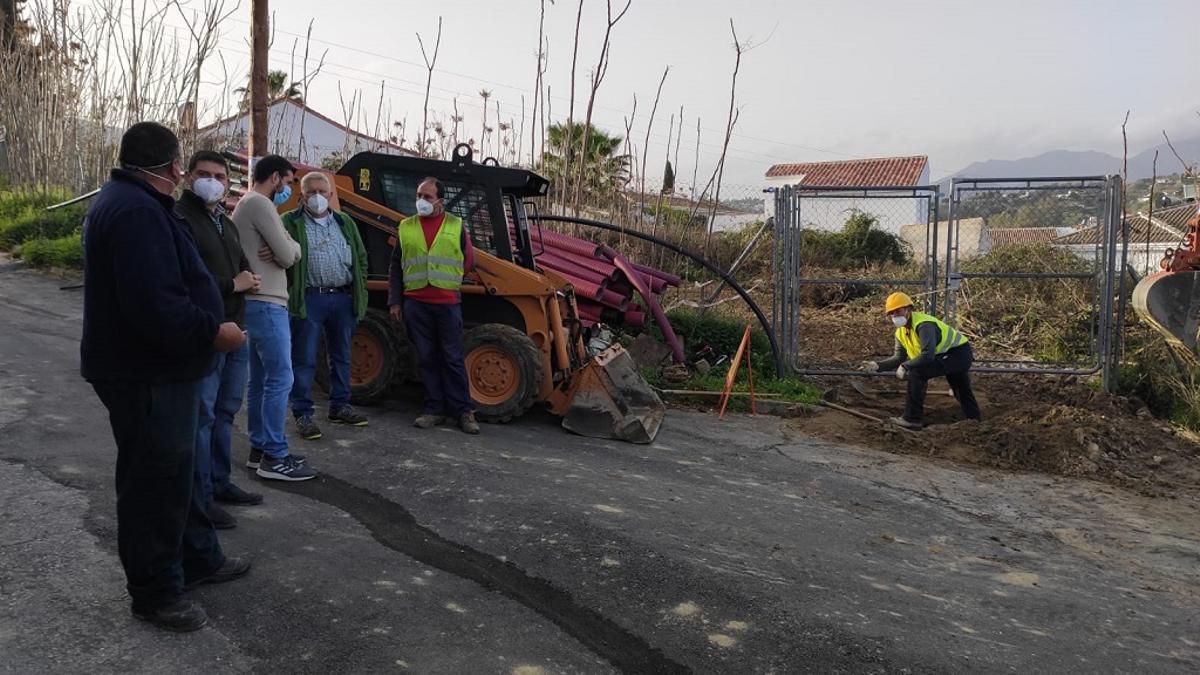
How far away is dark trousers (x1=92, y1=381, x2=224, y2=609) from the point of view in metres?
3.01

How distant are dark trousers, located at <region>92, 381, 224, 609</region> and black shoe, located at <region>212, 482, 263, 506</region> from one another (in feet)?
4.17

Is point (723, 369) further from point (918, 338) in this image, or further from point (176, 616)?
point (176, 616)

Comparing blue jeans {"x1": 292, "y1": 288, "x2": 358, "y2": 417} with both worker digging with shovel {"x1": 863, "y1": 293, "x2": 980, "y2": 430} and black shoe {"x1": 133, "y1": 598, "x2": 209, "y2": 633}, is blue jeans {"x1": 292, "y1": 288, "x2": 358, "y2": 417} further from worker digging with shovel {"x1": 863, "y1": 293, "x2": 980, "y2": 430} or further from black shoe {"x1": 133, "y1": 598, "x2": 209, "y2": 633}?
worker digging with shovel {"x1": 863, "y1": 293, "x2": 980, "y2": 430}

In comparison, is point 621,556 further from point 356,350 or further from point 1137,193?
point 1137,193

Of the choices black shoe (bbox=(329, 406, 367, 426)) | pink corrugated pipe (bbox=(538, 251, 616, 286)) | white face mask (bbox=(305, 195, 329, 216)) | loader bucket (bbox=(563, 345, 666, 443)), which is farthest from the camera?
pink corrugated pipe (bbox=(538, 251, 616, 286))

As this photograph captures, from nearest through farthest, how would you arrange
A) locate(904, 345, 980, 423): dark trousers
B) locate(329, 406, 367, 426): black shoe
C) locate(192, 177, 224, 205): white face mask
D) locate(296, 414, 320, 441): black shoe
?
locate(192, 177, 224, 205): white face mask → locate(296, 414, 320, 441): black shoe → locate(329, 406, 367, 426): black shoe → locate(904, 345, 980, 423): dark trousers

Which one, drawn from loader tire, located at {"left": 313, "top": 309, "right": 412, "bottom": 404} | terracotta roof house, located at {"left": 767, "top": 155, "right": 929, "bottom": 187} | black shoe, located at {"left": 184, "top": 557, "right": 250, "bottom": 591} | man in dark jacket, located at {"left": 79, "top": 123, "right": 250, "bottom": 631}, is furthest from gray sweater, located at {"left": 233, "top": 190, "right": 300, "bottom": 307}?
terracotta roof house, located at {"left": 767, "top": 155, "right": 929, "bottom": 187}

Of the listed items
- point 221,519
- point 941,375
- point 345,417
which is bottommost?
point 221,519

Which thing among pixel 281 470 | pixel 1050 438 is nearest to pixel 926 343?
pixel 1050 438

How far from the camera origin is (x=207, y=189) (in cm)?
376

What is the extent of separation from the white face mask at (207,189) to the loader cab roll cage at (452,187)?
317 cm

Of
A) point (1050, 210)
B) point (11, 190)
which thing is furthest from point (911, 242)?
point (11, 190)

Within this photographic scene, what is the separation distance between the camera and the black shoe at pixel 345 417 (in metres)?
6.25

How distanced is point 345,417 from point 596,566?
9.73 ft
